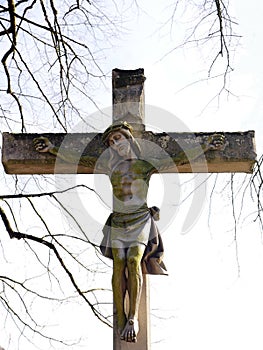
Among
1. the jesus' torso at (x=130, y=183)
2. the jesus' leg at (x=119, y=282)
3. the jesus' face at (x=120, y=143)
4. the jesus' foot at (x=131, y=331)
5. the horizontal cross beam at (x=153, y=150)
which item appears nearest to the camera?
the jesus' foot at (x=131, y=331)

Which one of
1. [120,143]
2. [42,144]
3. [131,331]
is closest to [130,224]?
[120,143]

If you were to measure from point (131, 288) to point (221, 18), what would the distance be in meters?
2.24

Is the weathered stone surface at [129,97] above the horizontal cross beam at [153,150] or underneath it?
above

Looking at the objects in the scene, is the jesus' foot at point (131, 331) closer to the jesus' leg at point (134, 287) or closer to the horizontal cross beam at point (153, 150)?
the jesus' leg at point (134, 287)

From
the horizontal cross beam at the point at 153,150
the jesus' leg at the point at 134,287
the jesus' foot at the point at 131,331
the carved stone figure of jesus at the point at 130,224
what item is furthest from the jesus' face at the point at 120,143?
the jesus' foot at the point at 131,331

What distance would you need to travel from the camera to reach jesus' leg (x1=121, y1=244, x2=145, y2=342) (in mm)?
4213

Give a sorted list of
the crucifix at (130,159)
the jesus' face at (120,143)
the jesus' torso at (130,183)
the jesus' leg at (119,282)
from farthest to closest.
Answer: the jesus' face at (120,143), the jesus' torso at (130,183), the crucifix at (130,159), the jesus' leg at (119,282)

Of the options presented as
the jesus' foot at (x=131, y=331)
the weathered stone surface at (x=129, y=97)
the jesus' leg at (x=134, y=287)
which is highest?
the weathered stone surface at (x=129, y=97)

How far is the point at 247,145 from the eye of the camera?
16.4 ft

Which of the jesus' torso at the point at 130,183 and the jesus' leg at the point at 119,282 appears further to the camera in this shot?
the jesus' torso at the point at 130,183

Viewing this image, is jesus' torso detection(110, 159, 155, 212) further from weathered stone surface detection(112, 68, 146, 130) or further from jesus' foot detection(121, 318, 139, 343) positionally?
jesus' foot detection(121, 318, 139, 343)

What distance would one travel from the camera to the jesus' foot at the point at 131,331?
418cm

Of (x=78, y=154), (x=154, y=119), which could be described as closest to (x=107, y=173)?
(x=78, y=154)

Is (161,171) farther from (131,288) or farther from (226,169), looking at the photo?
(131,288)
